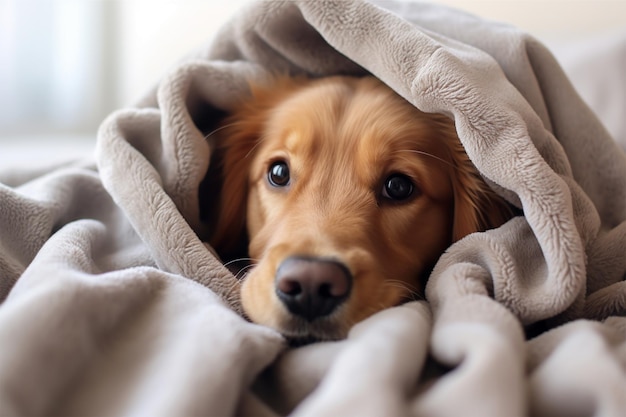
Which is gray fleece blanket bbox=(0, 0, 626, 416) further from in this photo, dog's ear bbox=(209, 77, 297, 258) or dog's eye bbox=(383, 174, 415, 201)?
dog's eye bbox=(383, 174, 415, 201)

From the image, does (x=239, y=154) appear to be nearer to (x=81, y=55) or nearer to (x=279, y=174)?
(x=279, y=174)

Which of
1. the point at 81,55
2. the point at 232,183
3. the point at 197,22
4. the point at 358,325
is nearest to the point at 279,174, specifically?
the point at 232,183

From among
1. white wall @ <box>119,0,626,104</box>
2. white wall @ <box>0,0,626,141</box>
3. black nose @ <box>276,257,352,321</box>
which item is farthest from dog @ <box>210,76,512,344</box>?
white wall @ <box>0,0,626,141</box>

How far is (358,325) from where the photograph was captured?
917 mm

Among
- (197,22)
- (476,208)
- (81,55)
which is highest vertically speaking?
(476,208)

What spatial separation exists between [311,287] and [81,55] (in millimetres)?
2788

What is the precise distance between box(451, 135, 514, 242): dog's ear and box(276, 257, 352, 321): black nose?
421mm

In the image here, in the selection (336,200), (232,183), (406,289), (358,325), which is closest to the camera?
(358,325)

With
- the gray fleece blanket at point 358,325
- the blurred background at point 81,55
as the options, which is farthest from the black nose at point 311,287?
the blurred background at point 81,55

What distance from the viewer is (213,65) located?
142 centimetres

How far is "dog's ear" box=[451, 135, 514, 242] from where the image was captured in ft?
4.37

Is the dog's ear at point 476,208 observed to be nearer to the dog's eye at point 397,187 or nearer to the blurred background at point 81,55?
the dog's eye at point 397,187

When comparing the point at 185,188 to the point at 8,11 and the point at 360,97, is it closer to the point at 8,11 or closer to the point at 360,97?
the point at 360,97

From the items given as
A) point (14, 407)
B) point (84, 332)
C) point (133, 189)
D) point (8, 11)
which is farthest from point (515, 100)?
point (8, 11)
